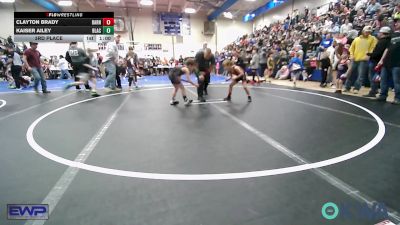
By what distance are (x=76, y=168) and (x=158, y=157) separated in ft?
2.84

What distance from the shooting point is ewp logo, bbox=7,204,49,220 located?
6.25ft

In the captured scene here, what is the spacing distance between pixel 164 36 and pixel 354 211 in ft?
83.3

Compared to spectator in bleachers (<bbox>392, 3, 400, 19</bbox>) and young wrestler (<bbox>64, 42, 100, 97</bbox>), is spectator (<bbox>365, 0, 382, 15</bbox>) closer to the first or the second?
spectator in bleachers (<bbox>392, 3, 400, 19</bbox>)

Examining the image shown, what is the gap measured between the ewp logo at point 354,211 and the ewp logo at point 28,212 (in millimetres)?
2060

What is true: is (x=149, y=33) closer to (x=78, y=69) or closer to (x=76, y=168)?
(x=78, y=69)

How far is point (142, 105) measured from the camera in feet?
21.2

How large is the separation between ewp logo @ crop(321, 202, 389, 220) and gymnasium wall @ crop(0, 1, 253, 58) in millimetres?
23671

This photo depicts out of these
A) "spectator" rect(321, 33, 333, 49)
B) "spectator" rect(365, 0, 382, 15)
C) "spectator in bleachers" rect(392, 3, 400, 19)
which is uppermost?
"spectator" rect(365, 0, 382, 15)

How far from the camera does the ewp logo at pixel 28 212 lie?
191 centimetres

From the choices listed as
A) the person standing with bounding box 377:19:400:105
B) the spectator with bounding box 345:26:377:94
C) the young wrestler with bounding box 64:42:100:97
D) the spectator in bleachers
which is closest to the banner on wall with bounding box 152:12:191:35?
the young wrestler with bounding box 64:42:100:97

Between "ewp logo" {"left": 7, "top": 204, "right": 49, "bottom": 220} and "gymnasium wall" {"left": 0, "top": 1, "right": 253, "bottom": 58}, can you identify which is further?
"gymnasium wall" {"left": 0, "top": 1, "right": 253, "bottom": 58}

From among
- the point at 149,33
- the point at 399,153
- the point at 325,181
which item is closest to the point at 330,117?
the point at 399,153

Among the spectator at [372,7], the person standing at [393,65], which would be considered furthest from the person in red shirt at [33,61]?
the spectator at [372,7]
